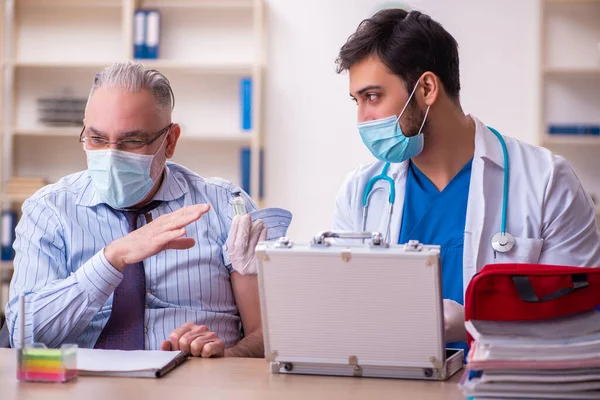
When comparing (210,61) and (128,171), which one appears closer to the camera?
(128,171)

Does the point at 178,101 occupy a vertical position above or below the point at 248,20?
below

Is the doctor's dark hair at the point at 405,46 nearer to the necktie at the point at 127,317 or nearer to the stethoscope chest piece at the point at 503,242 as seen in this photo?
the stethoscope chest piece at the point at 503,242

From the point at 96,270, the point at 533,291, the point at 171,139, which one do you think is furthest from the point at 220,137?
the point at 533,291

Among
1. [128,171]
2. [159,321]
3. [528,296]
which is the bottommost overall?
[159,321]

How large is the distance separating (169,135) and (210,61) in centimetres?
271

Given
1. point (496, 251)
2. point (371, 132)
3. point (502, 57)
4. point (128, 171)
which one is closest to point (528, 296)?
point (496, 251)

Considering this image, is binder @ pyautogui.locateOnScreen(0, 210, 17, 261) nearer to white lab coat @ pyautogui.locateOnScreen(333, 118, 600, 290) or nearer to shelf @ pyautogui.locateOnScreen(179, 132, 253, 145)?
shelf @ pyautogui.locateOnScreen(179, 132, 253, 145)

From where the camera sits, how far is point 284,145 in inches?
185

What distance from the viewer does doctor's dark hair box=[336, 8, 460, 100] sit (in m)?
2.05

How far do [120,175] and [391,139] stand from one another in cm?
68

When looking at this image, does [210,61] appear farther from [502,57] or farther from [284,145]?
[502,57]

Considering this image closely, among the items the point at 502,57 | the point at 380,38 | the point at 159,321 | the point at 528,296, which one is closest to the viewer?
the point at 528,296

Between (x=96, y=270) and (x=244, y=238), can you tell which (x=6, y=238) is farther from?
(x=244, y=238)

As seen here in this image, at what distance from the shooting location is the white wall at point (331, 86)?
4.53 metres
